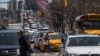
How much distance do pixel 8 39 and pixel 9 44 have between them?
0.55m

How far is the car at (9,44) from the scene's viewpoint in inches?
800

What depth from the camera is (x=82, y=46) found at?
18.0 metres

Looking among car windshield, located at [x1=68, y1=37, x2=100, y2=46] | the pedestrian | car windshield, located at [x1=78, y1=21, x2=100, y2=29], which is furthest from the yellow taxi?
the pedestrian

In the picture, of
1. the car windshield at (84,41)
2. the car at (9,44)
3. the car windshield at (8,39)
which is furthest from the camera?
the car windshield at (8,39)

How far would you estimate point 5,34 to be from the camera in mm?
22188

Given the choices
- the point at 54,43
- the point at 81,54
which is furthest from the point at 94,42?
the point at 54,43

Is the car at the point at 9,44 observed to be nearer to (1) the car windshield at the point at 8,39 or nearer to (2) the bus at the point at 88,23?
(1) the car windshield at the point at 8,39

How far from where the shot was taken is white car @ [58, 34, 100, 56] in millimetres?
16641

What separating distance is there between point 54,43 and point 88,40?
59.4 feet

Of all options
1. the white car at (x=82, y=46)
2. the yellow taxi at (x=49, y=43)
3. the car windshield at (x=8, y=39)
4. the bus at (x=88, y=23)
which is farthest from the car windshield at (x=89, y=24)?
the white car at (x=82, y=46)

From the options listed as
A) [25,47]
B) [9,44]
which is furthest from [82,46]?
[9,44]

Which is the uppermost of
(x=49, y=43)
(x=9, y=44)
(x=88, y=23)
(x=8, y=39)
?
(x=88, y=23)

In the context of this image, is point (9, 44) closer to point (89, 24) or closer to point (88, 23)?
point (88, 23)

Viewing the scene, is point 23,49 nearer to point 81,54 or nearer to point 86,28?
point 81,54
